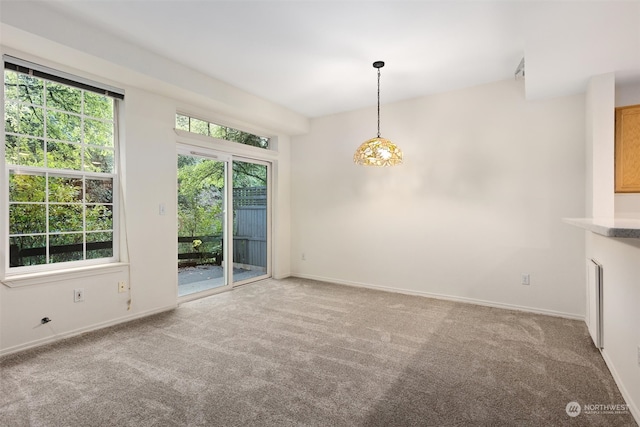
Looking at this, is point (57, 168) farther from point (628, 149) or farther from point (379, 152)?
point (628, 149)

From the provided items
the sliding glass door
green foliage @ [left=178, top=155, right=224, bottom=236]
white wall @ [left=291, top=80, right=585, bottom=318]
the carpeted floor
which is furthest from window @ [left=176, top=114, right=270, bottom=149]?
the carpeted floor

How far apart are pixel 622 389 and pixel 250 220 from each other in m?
4.52

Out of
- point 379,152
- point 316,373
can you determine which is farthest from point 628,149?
point 316,373

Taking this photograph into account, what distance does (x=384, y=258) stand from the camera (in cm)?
461

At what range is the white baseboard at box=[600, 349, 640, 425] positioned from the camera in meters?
1.76

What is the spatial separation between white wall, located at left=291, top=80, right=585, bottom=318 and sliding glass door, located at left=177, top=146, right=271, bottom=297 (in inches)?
36.1

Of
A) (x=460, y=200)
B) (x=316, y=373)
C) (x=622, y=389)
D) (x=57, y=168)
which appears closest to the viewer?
(x=622, y=389)

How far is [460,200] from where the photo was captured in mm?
3994

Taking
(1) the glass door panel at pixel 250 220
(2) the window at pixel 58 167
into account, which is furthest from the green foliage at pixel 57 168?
(1) the glass door panel at pixel 250 220

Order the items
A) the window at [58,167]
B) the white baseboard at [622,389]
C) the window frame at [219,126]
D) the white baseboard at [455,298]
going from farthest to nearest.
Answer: the window frame at [219,126], the white baseboard at [455,298], the window at [58,167], the white baseboard at [622,389]

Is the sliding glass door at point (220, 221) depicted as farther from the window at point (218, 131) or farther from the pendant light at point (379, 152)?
the pendant light at point (379, 152)

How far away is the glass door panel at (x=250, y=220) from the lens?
4832 millimetres

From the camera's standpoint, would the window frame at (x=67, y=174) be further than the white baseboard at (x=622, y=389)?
Yes

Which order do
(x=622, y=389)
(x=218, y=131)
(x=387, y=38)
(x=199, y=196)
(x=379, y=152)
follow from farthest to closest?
(x=218, y=131)
(x=199, y=196)
(x=379, y=152)
(x=387, y=38)
(x=622, y=389)
